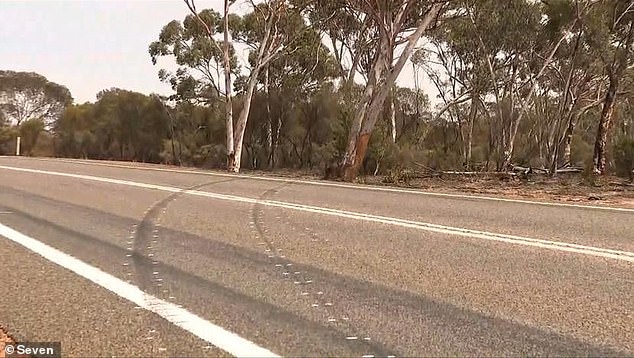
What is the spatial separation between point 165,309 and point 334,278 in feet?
4.95

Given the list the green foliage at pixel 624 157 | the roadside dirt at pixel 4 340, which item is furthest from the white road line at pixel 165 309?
the green foliage at pixel 624 157

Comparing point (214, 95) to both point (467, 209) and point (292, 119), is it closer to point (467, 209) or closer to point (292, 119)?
point (292, 119)

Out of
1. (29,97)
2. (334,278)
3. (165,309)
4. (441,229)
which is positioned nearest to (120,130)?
(29,97)

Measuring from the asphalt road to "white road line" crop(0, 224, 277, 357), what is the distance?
0.21 feet

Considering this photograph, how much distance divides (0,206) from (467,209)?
23.4 ft

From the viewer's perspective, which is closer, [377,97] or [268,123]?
[377,97]

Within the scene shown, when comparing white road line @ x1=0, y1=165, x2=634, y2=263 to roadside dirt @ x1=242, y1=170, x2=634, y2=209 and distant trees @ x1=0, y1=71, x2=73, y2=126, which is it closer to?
roadside dirt @ x1=242, y1=170, x2=634, y2=209

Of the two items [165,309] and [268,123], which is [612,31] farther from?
[165,309]

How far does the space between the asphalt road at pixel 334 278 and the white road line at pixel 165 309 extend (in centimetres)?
6

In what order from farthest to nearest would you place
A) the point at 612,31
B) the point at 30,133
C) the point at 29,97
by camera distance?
the point at 29,97
the point at 30,133
the point at 612,31

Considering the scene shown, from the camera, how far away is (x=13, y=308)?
15.4ft

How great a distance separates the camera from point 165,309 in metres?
4.61

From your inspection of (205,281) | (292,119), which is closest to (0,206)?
(205,281)

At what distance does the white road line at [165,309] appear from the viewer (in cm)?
384
